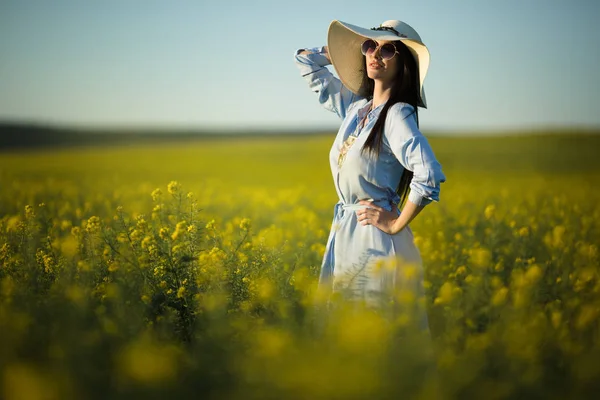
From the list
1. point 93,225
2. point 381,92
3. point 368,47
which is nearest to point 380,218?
point 381,92

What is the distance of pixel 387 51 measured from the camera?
278 cm

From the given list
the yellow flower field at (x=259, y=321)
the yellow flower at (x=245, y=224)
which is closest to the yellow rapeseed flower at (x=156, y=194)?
the yellow flower field at (x=259, y=321)

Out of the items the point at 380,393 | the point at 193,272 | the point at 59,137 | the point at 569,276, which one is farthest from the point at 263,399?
the point at 59,137

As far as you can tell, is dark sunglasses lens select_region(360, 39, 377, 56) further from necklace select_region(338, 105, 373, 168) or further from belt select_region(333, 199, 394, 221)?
belt select_region(333, 199, 394, 221)

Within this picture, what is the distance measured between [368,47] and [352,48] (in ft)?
1.00

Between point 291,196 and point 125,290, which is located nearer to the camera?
point 125,290

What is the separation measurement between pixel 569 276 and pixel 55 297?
3.44 meters

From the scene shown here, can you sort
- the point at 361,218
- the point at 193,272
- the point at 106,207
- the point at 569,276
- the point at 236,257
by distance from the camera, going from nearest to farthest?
the point at 361,218 < the point at 193,272 < the point at 236,257 < the point at 569,276 < the point at 106,207

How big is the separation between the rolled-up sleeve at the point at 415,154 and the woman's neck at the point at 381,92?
174 millimetres

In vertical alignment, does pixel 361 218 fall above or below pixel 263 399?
above

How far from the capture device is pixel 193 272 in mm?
3479

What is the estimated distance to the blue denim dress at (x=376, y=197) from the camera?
101 inches

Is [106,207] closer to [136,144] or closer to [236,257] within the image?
[236,257]

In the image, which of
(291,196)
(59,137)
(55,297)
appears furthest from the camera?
(59,137)
